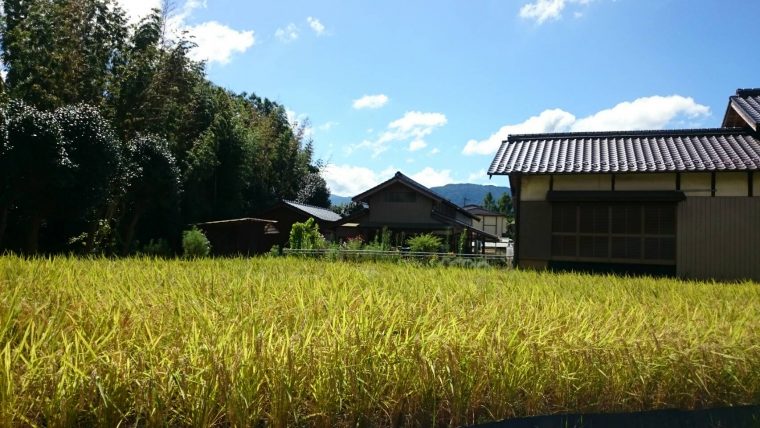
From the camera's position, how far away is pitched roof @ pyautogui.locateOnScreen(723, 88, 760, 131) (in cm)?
1001

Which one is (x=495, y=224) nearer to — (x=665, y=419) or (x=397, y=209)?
(x=397, y=209)

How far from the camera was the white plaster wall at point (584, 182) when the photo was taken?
10094mm

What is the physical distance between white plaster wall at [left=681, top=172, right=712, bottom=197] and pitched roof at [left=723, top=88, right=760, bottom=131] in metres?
1.66

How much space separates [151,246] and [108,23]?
8428mm

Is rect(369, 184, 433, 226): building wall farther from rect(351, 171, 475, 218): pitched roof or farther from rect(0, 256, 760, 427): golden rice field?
rect(0, 256, 760, 427): golden rice field

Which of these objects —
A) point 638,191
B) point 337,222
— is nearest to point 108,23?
point 337,222

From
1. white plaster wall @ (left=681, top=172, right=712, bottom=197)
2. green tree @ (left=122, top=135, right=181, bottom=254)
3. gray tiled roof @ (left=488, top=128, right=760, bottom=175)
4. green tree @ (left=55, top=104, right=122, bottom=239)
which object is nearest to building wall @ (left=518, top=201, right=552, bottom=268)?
gray tiled roof @ (left=488, top=128, right=760, bottom=175)

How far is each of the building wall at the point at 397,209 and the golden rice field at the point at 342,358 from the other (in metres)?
19.9

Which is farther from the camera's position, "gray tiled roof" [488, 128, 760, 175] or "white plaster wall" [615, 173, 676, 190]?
"white plaster wall" [615, 173, 676, 190]

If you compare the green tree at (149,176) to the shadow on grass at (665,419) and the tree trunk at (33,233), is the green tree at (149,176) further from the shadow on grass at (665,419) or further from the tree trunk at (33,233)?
the shadow on grass at (665,419)

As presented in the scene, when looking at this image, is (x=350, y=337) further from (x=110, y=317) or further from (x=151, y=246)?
(x=151, y=246)

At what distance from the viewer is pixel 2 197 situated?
1174cm

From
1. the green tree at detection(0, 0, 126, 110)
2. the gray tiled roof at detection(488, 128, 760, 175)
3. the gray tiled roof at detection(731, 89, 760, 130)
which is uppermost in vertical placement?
the green tree at detection(0, 0, 126, 110)

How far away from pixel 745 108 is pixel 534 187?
15.9ft
